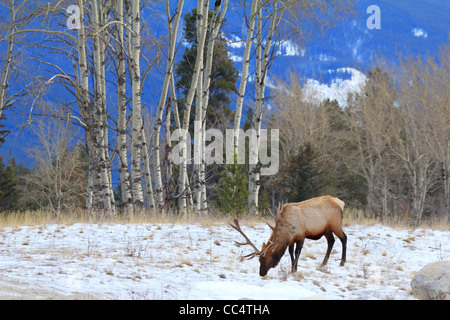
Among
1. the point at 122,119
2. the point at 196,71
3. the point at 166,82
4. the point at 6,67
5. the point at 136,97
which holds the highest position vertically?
the point at 6,67

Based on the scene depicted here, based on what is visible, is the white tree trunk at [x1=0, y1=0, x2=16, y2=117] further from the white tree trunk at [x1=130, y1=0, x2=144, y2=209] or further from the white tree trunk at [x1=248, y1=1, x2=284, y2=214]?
the white tree trunk at [x1=248, y1=1, x2=284, y2=214]

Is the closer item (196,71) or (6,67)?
(196,71)

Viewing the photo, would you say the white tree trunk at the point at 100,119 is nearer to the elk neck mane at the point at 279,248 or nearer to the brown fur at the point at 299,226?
the brown fur at the point at 299,226

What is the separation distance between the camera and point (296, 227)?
650 cm

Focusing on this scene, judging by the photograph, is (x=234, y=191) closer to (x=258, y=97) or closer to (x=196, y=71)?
(x=258, y=97)

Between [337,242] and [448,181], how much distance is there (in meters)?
23.5

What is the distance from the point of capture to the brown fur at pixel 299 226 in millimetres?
6242

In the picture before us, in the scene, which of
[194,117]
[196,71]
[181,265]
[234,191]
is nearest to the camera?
[181,265]

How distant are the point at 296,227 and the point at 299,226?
0.17 feet

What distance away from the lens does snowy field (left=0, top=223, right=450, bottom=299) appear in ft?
17.3

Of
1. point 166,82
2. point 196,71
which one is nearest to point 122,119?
point 166,82

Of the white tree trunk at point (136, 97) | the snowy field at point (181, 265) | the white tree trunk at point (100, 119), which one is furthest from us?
the white tree trunk at point (100, 119)

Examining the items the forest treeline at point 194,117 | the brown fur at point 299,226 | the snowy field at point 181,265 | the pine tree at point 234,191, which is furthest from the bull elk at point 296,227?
the pine tree at point 234,191

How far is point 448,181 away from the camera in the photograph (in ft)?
98.3
